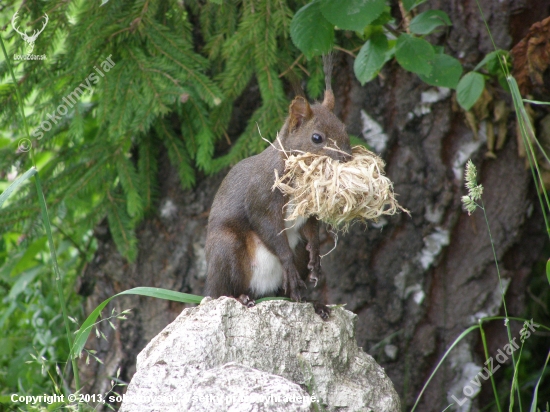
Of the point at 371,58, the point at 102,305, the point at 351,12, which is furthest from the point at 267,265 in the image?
the point at 351,12

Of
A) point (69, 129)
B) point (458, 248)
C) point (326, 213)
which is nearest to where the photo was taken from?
point (326, 213)

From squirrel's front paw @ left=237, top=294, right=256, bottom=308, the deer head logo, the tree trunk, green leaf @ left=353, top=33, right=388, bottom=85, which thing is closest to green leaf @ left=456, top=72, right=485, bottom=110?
green leaf @ left=353, top=33, right=388, bottom=85

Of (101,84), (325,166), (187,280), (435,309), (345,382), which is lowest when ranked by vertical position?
(435,309)

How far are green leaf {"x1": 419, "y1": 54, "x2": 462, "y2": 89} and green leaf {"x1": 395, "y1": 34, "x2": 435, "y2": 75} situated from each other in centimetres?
12

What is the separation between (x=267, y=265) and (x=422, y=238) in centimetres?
99

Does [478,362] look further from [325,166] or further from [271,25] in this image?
[271,25]

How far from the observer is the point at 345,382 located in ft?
6.43

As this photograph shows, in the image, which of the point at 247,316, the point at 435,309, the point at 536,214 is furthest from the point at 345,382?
the point at 536,214

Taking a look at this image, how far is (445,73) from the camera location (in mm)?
2355

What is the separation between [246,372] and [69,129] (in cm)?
162

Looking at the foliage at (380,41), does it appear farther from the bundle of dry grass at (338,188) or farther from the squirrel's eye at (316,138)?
the bundle of dry grass at (338,188)

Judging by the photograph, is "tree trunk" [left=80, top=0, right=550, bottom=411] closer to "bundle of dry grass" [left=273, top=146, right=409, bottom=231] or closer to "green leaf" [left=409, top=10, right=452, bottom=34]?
"green leaf" [left=409, top=10, right=452, bottom=34]

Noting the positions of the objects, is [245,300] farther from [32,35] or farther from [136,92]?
[32,35]

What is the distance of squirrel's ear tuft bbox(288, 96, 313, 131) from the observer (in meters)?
2.24
